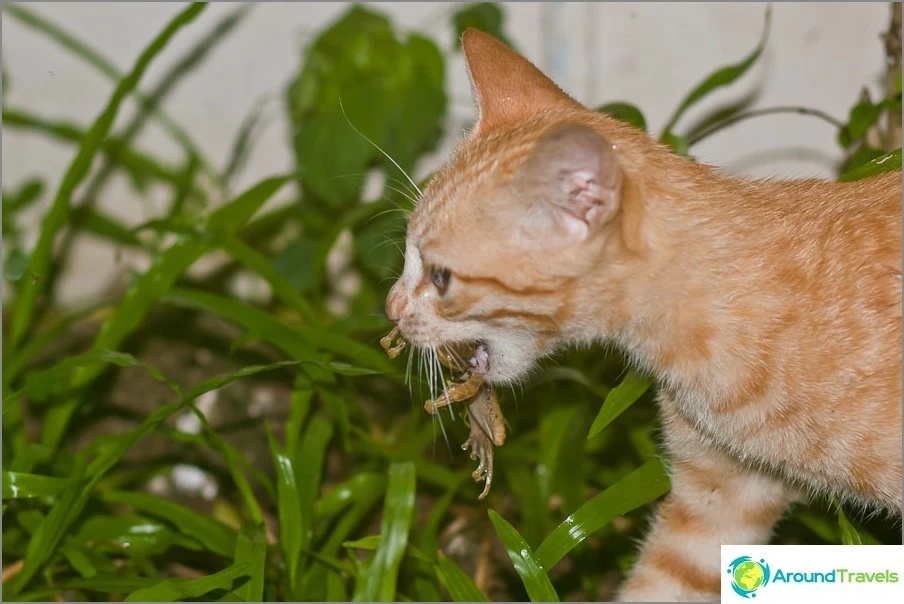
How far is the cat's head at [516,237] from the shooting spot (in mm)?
1256

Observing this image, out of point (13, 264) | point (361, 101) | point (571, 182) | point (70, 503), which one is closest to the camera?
point (571, 182)

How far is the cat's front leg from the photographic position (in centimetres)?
164

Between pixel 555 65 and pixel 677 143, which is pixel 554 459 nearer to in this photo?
pixel 677 143

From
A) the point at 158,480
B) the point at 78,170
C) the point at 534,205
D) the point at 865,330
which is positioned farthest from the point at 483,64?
the point at 158,480

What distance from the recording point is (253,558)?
1.66m

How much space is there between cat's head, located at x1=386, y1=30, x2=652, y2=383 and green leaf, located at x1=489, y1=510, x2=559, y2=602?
0.78 feet

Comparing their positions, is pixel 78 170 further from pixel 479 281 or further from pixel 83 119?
pixel 479 281

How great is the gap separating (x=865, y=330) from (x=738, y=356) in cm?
17

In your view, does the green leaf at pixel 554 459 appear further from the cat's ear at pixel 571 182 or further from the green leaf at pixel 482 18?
the green leaf at pixel 482 18

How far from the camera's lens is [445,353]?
61.3 inches

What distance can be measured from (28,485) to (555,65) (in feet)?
5.36

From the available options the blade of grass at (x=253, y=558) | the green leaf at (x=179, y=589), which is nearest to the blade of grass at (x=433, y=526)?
the blade of grass at (x=253, y=558)

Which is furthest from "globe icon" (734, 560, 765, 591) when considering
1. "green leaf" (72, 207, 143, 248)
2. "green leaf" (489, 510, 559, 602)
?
"green leaf" (72, 207, 143, 248)

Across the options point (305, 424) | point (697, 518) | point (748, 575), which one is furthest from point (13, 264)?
point (748, 575)
